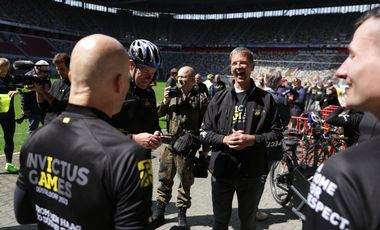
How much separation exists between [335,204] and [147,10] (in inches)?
2670

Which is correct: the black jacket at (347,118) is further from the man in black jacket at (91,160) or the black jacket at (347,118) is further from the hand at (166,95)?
the man in black jacket at (91,160)

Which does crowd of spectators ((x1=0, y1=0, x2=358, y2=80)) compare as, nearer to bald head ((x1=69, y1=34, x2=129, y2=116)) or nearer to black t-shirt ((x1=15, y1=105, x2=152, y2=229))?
bald head ((x1=69, y1=34, x2=129, y2=116))

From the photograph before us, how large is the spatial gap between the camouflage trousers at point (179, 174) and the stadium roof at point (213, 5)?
4996cm

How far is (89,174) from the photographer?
4.79ft

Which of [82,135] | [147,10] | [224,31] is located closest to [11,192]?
[82,135]

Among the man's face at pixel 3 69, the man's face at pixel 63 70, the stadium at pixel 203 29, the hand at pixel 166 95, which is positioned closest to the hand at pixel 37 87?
the hand at pixel 166 95

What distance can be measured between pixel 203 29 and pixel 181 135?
199 ft

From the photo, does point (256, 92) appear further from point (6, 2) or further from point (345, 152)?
point (6, 2)

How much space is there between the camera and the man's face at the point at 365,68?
1.20 metres

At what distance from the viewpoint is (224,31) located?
60844 millimetres

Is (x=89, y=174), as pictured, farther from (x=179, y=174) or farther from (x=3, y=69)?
(x=3, y=69)

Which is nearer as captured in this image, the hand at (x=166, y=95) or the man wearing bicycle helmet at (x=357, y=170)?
the man wearing bicycle helmet at (x=357, y=170)

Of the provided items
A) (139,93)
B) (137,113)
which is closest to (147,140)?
(137,113)

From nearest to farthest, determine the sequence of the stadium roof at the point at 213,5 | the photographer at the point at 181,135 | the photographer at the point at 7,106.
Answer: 1. the photographer at the point at 181,135
2. the photographer at the point at 7,106
3. the stadium roof at the point at 213,5
